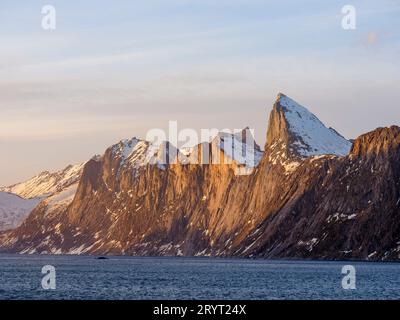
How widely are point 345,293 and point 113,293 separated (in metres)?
31.4

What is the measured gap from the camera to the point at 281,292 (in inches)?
5842

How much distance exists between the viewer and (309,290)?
152000mm
